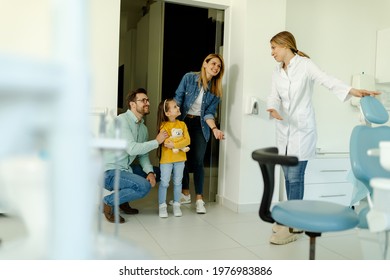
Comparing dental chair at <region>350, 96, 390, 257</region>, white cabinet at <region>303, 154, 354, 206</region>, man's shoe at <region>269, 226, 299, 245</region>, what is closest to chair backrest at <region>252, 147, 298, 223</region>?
dental chair at <region>350, 96, 390, 257</region>

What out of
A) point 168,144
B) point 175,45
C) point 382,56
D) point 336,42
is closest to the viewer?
point 168,144

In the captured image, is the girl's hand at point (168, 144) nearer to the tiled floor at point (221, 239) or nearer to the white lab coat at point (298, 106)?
the tiled floor at point (221, 239)

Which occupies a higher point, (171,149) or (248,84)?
(248,84)

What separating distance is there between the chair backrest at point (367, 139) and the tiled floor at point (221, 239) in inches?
10.1

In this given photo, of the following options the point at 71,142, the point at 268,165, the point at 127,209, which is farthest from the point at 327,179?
the point at 71,142

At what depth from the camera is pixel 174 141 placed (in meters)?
2.51

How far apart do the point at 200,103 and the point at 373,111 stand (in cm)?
141

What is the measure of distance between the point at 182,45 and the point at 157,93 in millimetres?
678

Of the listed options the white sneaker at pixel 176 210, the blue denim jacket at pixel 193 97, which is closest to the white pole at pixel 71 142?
the white sneaker at pixel 176 210

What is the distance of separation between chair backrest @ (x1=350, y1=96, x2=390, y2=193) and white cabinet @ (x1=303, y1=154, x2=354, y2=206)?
128cm

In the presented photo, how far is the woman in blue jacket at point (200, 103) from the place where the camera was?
2674mm

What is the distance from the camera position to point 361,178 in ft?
4.99

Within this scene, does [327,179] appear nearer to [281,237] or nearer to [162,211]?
[281,237]
